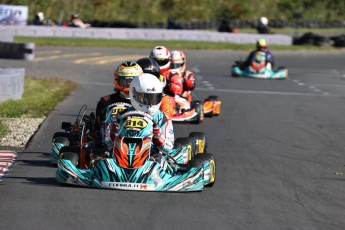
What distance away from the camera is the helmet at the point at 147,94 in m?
9.27

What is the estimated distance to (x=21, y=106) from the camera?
15898mm

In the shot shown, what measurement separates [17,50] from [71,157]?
60.5ft

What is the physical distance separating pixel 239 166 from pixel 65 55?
1914 cm

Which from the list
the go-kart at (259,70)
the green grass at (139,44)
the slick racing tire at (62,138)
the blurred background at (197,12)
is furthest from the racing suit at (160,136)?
the blurred background at (197,12)

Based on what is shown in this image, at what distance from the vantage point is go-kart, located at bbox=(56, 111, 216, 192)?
28.7 feet

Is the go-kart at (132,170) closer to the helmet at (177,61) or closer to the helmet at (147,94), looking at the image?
the helmet at (147,94)

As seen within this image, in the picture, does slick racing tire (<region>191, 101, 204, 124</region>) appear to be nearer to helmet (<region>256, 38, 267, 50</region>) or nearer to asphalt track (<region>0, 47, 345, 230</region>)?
asphalt track (<region>0, 47, 345, 230</region>)

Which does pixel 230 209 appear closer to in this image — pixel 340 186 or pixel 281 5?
pixel 340 186

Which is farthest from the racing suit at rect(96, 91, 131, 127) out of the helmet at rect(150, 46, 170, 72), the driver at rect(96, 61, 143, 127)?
the helmet at rect(150, 46, 170, 72)

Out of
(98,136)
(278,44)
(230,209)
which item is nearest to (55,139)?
(98,136)

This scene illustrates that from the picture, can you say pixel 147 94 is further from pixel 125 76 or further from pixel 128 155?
pixel 125 76

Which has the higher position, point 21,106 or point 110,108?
point 110,108

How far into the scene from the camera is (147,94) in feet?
30.4

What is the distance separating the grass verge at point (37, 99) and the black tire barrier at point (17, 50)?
5451 millimetres
